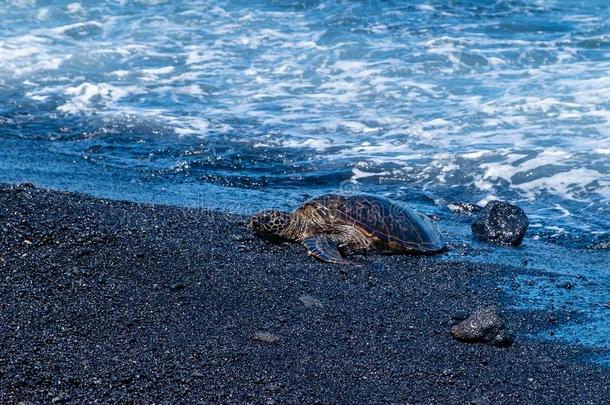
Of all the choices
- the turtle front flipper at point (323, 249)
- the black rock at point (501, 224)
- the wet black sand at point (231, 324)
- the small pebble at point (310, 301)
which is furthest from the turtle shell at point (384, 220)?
the small pebble at point (310, 301)

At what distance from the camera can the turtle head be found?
20.5ft

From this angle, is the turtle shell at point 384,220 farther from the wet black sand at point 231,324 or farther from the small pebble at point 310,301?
the small pebble at point 310,301

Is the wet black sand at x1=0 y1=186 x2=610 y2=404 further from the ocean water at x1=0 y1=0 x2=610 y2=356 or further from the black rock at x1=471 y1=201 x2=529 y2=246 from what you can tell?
the ocean water at x1=0 y1=0 x2=610 y2=356

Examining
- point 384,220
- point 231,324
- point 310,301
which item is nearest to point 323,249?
point 384,220

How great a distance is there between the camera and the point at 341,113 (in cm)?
1070

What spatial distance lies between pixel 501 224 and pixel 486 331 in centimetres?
222

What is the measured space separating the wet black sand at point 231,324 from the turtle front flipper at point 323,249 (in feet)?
0.23

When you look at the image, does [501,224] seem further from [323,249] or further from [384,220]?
[323,249]

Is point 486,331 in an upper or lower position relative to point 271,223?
lower

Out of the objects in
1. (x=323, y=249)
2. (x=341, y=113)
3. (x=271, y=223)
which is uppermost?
(x=271, y=223)

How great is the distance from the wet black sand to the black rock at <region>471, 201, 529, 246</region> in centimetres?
59

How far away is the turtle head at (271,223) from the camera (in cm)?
624

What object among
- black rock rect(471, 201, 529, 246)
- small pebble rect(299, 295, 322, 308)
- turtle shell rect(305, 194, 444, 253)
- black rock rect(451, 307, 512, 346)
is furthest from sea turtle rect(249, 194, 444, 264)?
black rock rect(451, 307, 512, 346)

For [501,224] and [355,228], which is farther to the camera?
[501,224]
